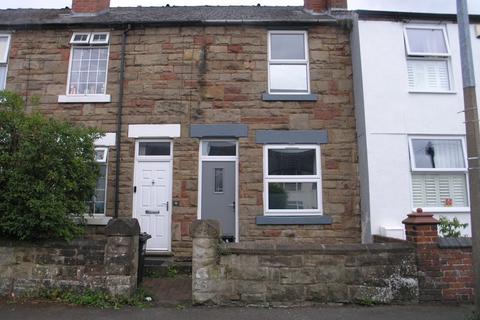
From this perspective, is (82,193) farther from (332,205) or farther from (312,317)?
(332,205)

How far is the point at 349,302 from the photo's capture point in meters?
6.34

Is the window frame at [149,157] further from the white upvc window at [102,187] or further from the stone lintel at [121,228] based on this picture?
the stone lintel at [121,228]

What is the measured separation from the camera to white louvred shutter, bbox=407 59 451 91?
9.26 meters

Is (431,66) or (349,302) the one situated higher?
(431,66)

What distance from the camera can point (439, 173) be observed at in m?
8.91

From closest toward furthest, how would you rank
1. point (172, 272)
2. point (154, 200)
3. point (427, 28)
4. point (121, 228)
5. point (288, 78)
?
point (121, 228) → point (172, 272) → point (154, 200) → point (427, 28) → point (288, 78)

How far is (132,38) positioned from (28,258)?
18.7 feet

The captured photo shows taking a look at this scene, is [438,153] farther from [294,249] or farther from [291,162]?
[294,249]

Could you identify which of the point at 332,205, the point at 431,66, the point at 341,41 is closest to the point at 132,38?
the point at 341,41

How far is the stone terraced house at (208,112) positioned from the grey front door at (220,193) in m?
0.02

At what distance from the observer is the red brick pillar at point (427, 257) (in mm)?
6457

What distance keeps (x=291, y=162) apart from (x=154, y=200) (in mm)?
3293

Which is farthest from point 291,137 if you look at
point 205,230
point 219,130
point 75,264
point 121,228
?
point 75,264

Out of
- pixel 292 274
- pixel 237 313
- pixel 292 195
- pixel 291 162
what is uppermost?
pixel 291 162
